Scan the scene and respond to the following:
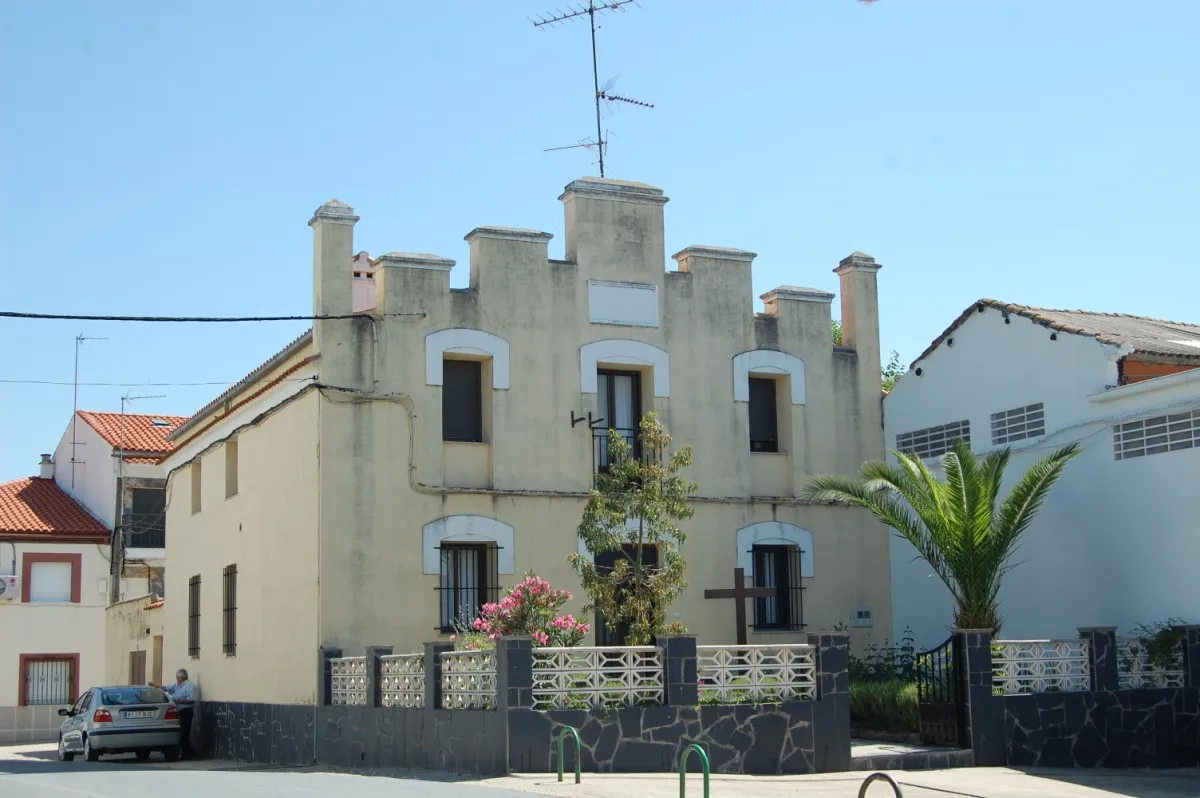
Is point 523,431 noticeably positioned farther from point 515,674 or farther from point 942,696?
point 942,696

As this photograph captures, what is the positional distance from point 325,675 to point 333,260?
5728 mm

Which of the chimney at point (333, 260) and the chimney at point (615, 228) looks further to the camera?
the chimney at point (615, 228)

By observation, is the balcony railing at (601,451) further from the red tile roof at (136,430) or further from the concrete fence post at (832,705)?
Result: the red tile roof at (136,430)

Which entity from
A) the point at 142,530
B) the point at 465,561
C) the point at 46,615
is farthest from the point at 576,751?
the point at 46,615

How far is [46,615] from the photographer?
36250 millimetres

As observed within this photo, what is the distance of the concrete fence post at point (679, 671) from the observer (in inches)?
654

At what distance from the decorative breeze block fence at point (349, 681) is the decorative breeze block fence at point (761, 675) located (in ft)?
15.1

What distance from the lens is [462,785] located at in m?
15.0

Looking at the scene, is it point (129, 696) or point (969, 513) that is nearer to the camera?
point (969, 513)

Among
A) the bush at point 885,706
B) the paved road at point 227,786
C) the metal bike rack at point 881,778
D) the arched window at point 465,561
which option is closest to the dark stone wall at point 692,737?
the paved road at point 227,786

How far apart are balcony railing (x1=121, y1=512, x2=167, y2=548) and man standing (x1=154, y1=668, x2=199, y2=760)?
39.2 feet

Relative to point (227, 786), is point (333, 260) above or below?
above

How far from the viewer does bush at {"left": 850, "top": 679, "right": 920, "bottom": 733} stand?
760 inches

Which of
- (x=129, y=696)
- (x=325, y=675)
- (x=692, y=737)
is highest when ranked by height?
(x=325, y=675)
